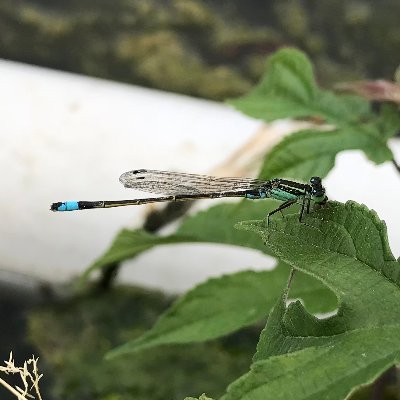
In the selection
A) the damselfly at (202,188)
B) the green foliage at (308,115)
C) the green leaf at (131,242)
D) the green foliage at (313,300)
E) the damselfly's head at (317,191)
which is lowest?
the green foliage at (313,300)

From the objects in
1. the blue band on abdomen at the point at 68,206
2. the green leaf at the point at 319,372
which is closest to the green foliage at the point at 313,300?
the green leaf at the point at 319,372

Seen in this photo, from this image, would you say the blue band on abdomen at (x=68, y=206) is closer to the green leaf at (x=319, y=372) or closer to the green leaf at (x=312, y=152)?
the green leaf at (x=312, y=152)

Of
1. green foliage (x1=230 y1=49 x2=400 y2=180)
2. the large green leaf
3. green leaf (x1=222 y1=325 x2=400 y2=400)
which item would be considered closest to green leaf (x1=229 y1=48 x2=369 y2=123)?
green foliage (x1=230 y1=49 x2=400 y2=180)

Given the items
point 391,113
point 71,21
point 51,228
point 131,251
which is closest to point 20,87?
point 51,228

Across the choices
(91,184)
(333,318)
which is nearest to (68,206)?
(91,184)

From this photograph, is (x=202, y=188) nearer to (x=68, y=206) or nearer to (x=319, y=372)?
(x=68, y=206)

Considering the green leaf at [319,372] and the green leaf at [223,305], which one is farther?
the green leaf at [223,305]

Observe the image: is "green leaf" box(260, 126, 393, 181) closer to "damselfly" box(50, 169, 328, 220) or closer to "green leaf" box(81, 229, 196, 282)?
"damselfly" box(50, 169, 328, 220)
